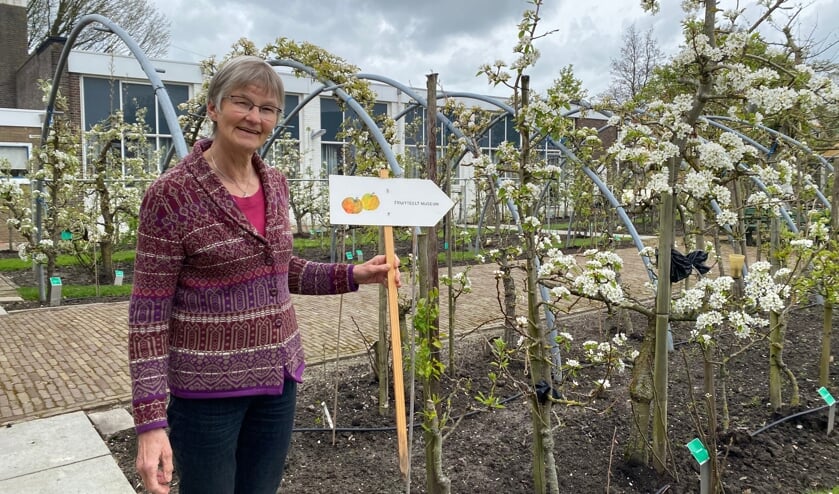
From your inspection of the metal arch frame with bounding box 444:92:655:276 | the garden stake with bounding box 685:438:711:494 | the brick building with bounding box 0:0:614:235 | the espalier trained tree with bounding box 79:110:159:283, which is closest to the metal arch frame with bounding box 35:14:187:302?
the espalier trained tree with bounding box 79:110:159:283

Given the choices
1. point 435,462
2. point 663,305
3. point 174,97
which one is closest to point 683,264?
point 663,305

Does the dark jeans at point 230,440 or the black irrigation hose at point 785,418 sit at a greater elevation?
the dark jeans at point 230,440

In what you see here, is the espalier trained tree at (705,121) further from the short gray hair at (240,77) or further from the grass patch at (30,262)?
the grass patch at (30,262)

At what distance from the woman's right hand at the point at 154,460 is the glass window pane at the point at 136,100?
1640 centimetres

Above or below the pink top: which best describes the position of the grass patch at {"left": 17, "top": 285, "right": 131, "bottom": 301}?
below

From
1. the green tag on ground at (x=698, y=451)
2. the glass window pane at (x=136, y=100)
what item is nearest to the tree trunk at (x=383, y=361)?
the green tag on ground at (x=698, y=451)

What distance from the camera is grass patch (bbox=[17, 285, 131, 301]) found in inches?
307

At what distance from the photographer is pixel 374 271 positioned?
6.94ft

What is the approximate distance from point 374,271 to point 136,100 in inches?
651

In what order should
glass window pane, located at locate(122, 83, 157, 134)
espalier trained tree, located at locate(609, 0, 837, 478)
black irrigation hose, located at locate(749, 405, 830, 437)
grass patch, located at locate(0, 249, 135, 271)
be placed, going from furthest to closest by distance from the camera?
glass window pane, located at locate(122, 83, 157, 134) → grass patch, located at locate(0, 249, 135, 271) → black irrigation hose, located at locate(749, 405, 830, 437) → espalier trained tree, located at locate(609, 0, 837, 478)

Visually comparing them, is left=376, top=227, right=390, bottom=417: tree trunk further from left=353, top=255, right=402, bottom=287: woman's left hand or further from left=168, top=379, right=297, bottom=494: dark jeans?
left=168, top=379, right=297, bottom=494: dark jeans

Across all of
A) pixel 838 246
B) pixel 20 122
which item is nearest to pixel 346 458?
pixel 838 246

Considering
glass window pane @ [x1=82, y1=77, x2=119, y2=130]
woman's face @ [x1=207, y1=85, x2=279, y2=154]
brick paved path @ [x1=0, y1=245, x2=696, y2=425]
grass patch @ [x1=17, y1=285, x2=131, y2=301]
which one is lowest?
brick paved path @ [x1=0, y1=245, x2=696, y2=425]

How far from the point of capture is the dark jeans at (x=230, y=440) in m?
1.64
